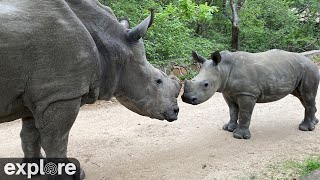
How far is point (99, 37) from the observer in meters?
3.61

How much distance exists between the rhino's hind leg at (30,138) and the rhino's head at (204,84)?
6.78 feet

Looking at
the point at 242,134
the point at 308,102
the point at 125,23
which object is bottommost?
the point at 242,134

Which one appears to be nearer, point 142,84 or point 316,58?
point 142,84

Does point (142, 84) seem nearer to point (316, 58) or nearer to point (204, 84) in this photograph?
point (204, 84)

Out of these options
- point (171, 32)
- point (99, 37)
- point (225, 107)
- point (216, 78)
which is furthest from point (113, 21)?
point (171, 32)

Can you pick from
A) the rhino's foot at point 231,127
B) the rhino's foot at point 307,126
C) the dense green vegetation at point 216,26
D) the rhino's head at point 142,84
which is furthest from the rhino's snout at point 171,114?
the dense green vegetation at point 216,26

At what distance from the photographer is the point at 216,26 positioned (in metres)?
15.8

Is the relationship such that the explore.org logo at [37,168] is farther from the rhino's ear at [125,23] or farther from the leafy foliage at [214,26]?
the leafy foliage at [214,26]

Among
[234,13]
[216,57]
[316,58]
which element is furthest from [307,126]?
[316,58]

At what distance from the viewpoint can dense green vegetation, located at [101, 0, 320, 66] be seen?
1012cm

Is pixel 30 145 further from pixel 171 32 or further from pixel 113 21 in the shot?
pixel 171 32

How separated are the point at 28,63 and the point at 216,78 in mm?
2997

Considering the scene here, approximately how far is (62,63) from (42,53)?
0.58 feet

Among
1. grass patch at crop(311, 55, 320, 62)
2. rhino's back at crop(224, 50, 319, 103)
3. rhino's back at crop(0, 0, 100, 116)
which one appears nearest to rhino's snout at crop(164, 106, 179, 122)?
rhino's back at crop(0, 0, 100, 116)
